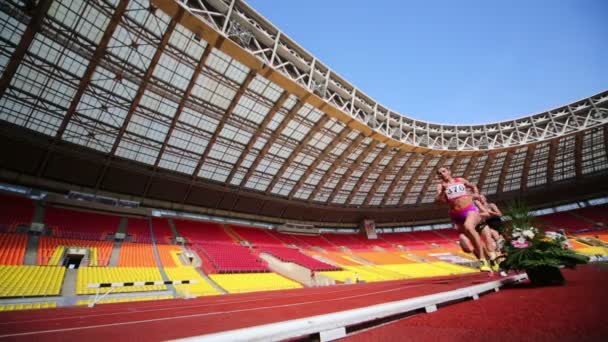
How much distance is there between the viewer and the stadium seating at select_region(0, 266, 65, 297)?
977cm

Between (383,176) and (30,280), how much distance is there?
2716 cm

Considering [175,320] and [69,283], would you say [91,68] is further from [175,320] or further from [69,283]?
[175,320]

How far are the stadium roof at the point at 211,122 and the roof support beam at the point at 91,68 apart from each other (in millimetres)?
61

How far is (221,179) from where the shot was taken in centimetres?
Answer: 2316

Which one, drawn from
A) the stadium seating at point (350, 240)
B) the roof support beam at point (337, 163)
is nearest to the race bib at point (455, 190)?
the roof support beam at point (337, 163)

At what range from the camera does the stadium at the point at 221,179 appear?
155 inches

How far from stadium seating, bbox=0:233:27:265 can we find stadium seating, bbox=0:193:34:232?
2.85 ft

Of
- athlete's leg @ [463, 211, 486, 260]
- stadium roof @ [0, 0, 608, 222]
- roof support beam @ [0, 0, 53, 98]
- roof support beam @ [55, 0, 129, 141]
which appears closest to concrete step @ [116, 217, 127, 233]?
stadium roof @ [0, 0, 608, 222]

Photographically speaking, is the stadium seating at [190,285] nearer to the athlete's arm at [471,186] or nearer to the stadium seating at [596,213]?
the athlete's arm at [471,186]

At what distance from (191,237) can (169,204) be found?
153 inches

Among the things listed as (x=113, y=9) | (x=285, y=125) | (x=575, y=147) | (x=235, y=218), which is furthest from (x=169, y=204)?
(x=575, y=147)

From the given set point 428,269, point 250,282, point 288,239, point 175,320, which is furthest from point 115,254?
point 428,269

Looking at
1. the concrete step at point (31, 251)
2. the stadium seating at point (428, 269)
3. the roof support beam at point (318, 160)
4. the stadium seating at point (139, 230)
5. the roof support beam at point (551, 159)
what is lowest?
the stadium seating at point (428, 269)

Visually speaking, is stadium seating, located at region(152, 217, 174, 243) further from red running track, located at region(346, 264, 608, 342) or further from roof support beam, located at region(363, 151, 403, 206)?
red running track, located at region(346, 264, 608, 342)
